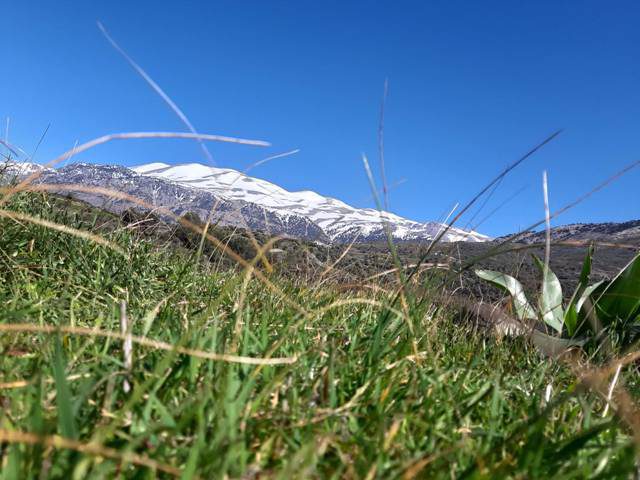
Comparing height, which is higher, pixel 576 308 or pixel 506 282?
pixel 506 282

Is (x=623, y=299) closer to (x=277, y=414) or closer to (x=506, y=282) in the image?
(x=506, y=282)

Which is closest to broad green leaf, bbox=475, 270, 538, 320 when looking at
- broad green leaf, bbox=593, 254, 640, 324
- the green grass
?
broad green leaf, bbox=593, 254, 640, 324

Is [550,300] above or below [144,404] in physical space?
above

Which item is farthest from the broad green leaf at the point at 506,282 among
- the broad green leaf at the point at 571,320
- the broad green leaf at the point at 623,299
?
the broad green leaf at the point at 623,299

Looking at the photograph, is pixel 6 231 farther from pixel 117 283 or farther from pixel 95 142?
pixel 95 142

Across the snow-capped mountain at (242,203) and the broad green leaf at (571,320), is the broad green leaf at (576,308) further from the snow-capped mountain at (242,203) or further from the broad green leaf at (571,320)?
the snow-capped mountain at (242,203)

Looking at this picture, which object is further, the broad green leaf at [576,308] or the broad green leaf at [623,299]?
the broad green leaf at [576,308]

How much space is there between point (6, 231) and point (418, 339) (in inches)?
75.8

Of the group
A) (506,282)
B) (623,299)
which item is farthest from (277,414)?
(623,299)

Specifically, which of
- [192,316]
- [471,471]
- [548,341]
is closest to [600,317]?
[548,341]

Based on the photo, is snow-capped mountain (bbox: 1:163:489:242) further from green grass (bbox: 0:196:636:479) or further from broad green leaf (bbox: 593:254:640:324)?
broad green leaf (bbox: 593:254:640:324)

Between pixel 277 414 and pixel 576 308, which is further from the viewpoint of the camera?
pixel 576 308

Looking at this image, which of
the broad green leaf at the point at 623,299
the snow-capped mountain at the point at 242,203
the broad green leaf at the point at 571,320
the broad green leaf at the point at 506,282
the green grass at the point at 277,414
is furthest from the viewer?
the broad green leaf at the point at 506,282

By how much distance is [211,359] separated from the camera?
1175mm
